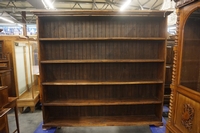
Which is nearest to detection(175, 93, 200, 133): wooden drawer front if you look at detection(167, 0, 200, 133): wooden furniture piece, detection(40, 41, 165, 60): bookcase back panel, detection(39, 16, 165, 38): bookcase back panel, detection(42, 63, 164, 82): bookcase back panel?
detection(167, 0, 200, 133): wooden furniture piece

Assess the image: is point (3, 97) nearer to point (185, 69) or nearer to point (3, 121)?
point (3, 121)

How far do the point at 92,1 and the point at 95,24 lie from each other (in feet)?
6.87

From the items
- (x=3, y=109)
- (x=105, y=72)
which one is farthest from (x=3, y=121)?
(x=105, y=72)

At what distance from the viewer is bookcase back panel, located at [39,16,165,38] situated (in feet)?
7.30

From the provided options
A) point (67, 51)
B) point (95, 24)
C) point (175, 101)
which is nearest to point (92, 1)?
point (95, 24)

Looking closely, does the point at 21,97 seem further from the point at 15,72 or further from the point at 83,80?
the point at 83,80

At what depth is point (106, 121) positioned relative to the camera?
7.49ft

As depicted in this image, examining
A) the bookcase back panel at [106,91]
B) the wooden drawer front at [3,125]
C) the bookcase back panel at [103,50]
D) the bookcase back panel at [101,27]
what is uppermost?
the bookcase back panel at [101,27]

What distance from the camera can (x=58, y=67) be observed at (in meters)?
2.33

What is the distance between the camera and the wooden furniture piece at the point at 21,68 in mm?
2787

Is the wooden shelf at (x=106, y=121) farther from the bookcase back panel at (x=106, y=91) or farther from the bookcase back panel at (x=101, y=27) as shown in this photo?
the bookcase back panel at (x=101, y=27)

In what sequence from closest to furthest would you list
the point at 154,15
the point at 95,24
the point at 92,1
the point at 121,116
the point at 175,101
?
the point at 175,101 → the point at 154,15 → the point at 95,24 → the point at 121,116 → the point at 92,1

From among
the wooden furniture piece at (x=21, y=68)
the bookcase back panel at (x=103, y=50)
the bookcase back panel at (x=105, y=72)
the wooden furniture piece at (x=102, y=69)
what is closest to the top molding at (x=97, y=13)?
the wooden furniture piece at (x=102, y=69)

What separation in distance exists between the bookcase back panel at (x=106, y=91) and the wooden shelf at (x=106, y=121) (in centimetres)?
35
